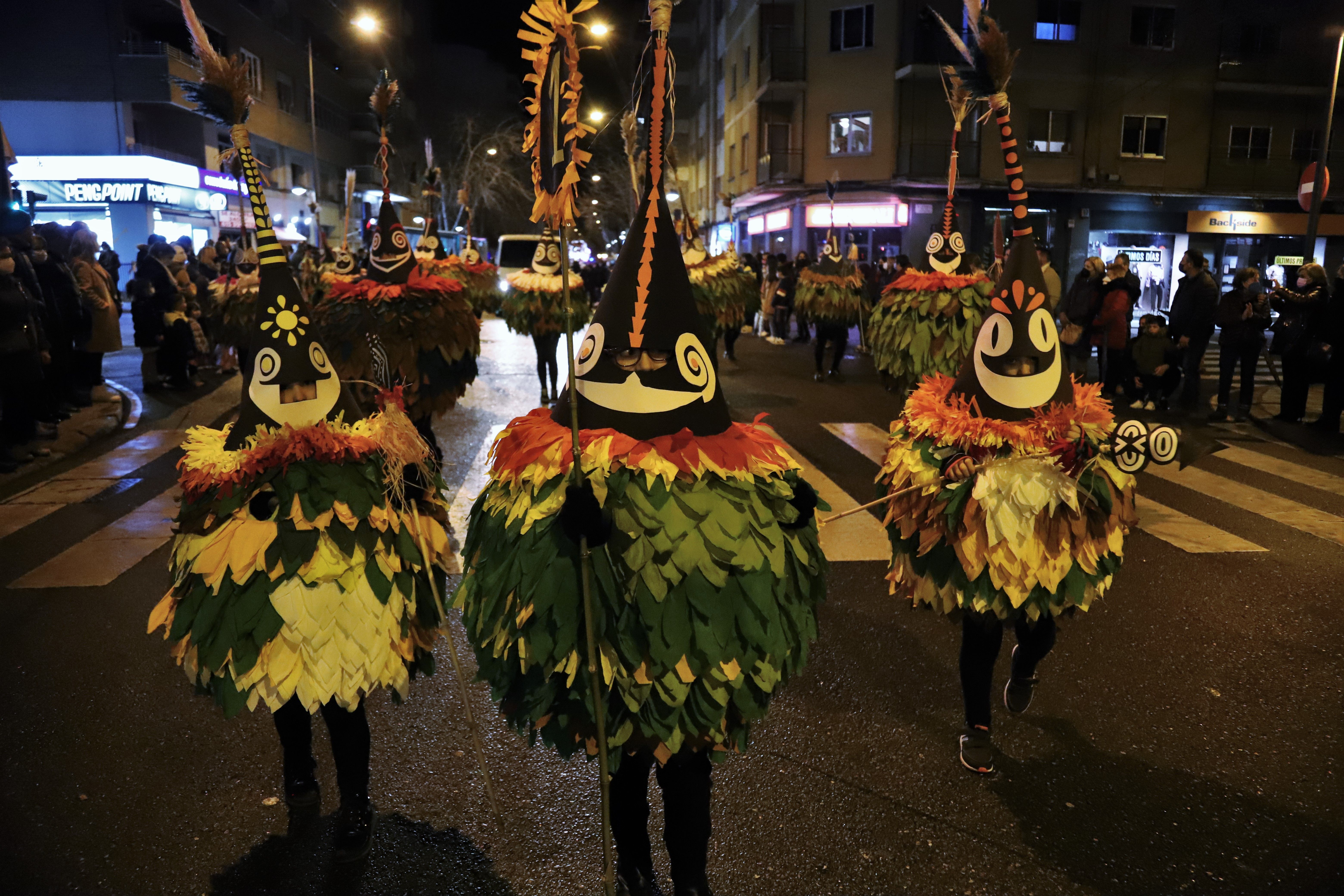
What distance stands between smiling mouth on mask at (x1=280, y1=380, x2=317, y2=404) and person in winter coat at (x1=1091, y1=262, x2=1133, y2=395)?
1036 centimetres

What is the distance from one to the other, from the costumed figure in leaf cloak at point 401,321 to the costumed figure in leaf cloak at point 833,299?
685cm

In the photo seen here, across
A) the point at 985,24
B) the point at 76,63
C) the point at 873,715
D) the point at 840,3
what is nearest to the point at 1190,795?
the point at 873,715

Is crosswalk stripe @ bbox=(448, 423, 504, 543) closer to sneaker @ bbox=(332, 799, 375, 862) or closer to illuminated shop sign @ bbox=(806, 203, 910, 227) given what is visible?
sneaker @ bbox=(332, 799, 375, 862)

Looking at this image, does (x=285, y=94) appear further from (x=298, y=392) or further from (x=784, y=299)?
(x=298, y=392)

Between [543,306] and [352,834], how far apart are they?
8.62 metres

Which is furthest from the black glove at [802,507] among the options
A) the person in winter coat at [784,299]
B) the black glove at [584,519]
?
the person in winter coat at [784,299]

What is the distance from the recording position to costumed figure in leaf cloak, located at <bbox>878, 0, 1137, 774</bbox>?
3141 mm

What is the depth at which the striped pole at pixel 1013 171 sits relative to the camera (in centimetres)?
322

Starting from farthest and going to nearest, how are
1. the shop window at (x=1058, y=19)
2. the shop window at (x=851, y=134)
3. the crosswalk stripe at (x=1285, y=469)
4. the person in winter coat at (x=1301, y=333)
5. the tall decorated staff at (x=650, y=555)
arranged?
the shop window at (x=851, y=134) → the shop window at (x=1058, y=19) → the person in winter coat at (x=1301, y=333) → the crosswalk stripe at (x=1285, y=469) → the tall decorated staff at (x=650, y=555)

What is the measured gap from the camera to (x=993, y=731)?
3.67m

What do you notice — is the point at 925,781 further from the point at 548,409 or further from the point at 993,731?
the point at 548,409

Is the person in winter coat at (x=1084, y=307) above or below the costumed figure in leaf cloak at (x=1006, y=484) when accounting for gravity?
above

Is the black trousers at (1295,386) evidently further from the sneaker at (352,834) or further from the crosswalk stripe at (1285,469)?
the sneaker at (352,834)

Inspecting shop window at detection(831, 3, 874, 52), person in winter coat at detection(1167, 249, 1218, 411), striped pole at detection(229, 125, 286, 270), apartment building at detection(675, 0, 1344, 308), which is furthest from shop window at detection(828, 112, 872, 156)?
striped pole at detection(229, 125, 286, 270)
